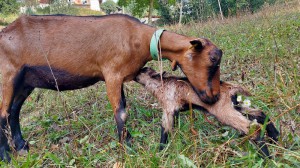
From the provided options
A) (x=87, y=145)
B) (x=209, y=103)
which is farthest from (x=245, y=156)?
(x=87, y=145)

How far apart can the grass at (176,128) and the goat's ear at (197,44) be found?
2.44 ft

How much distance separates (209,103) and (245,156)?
64 centimetres

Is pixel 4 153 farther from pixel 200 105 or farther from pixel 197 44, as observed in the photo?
pixel 197 44

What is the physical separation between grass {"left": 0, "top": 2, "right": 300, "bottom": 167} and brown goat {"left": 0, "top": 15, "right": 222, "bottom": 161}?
390mm

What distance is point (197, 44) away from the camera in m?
3.02

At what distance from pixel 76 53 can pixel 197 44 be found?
134 centimetres

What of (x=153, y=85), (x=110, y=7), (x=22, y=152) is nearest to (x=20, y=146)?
(x=22, y=152)

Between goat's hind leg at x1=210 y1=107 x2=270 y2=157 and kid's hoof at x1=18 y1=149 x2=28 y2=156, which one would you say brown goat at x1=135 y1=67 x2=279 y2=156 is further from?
kid's hoof at x1=18 y1=149 x2=28 y2=156

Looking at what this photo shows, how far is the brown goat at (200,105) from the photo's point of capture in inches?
112

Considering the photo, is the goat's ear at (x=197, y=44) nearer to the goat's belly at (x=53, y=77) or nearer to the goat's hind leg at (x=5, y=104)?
the goat's belly at (x=53, y=77)

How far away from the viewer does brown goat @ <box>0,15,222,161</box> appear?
11.1ft

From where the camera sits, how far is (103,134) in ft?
12.5

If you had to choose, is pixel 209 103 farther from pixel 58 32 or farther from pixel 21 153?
pixel 21 153

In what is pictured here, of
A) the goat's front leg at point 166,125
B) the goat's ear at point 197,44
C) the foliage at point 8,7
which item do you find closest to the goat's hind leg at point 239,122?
the goat's front leg at point 166,125
